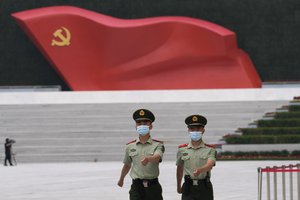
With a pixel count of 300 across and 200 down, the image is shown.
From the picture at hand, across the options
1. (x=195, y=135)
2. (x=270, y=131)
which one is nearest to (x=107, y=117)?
(x=270, y=131)

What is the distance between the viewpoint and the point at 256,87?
3838cm

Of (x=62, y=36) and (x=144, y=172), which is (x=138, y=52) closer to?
(x=62, y=36)

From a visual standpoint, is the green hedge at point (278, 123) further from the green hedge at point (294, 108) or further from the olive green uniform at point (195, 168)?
the olive green uniform at point (195, 168)

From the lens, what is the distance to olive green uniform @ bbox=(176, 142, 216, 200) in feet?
28.9

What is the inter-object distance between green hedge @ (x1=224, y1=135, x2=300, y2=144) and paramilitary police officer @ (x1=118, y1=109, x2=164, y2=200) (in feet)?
68.1

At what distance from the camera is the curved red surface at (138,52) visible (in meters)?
38.5

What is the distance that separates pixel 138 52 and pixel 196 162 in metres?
30.3

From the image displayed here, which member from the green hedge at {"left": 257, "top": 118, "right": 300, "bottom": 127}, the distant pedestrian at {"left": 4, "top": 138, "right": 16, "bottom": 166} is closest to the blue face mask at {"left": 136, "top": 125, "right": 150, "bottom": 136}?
the distant pedestrian at {"left": 4, "top": 138, "right": 16, "bottom": 166}

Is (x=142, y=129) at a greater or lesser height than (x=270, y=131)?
lesser

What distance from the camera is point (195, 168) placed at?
348 inches

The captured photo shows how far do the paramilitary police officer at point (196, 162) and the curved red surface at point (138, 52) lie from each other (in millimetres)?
29458

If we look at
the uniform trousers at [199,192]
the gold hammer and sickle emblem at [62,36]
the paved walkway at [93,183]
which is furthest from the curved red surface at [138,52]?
the uniform trousers at [199,192]

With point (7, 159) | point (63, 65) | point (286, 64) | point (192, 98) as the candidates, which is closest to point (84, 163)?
point (7, 159)

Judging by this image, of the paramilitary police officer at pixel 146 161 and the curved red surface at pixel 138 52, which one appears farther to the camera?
the curved red surface at pixel 138 52
